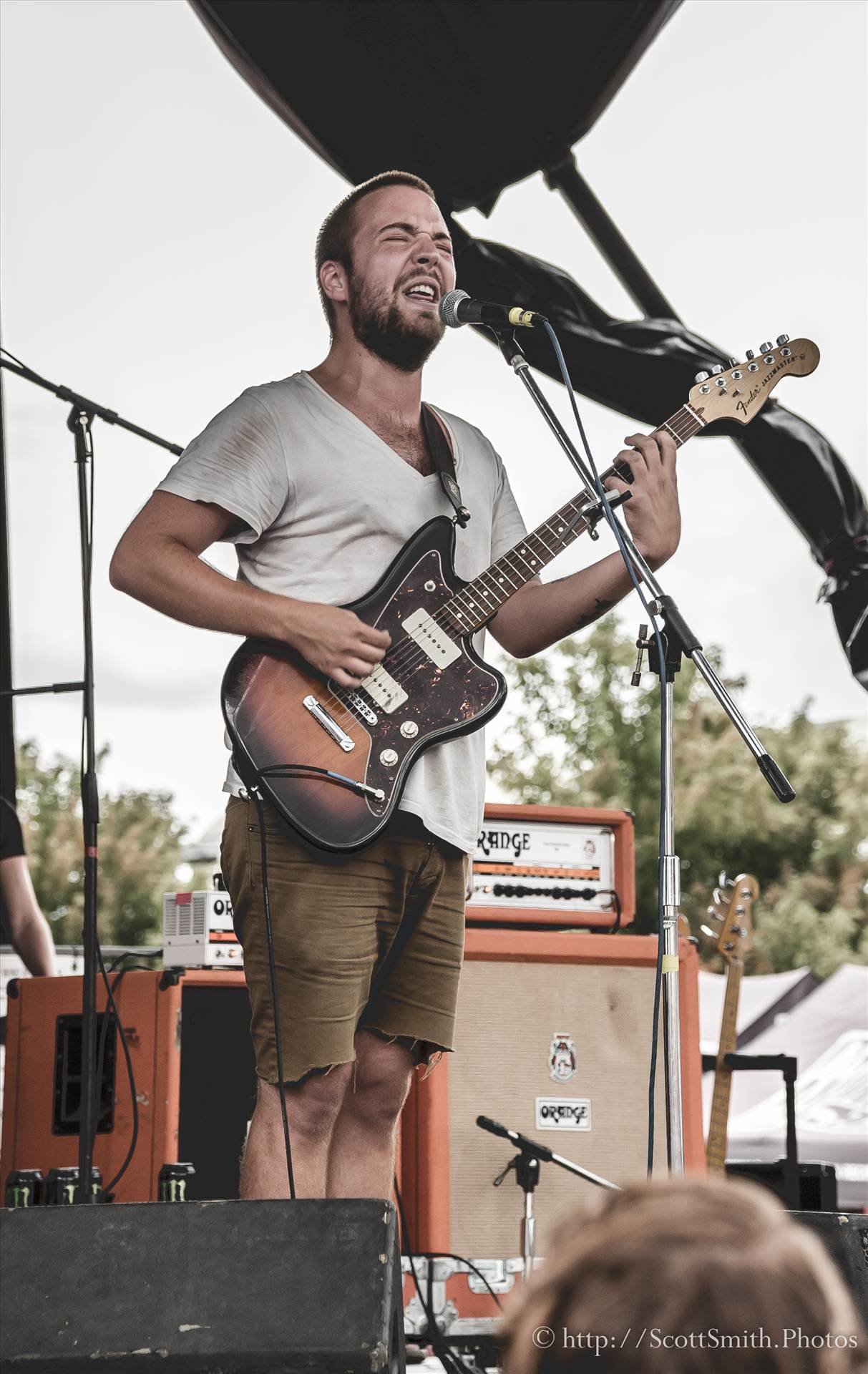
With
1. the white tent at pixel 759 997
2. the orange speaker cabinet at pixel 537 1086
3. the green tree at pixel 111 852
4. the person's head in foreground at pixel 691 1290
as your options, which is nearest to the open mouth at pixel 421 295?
the orange speaker cabinet at pixel 537 1086

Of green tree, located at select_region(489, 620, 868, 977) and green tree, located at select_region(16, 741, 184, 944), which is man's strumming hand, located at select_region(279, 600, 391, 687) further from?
green tree, located at select_region(16, 741, 184, 944)

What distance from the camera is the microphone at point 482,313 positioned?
221cm

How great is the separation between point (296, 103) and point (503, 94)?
670 mm

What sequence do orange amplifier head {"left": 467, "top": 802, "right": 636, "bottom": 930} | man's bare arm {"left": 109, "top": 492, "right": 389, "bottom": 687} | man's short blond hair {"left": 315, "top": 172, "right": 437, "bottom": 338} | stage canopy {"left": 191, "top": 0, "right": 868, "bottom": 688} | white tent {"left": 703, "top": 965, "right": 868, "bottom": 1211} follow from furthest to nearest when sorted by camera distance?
white tent {"left": 703, "top": 965, "right": 868, "bottom": 1211}, stage canopy {"left": 191, "top": 0, "right": 868, "bottom": 688}, orange amplifier head {"left": 467, "top": 802, "right": 636, "bottom": 930}, man's short blond hair {"left": 315, "top": 172, "right": 437, "bottom": 338}, man's bare arm {"left": 109, "top": 492, "right": 389, "bottom": 687}

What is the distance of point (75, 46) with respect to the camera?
180 inches

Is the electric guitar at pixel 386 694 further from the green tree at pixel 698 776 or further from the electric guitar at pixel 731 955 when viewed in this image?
the green tree at pixel 698 776

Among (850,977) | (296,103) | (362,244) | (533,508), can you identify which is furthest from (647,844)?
(362,244)

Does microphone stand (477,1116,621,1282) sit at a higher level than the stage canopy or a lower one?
lower

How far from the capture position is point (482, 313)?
2.23 meters

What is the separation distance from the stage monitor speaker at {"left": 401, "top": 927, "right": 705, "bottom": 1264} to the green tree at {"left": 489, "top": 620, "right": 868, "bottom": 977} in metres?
12.6

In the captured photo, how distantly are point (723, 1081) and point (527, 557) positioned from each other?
177 cm

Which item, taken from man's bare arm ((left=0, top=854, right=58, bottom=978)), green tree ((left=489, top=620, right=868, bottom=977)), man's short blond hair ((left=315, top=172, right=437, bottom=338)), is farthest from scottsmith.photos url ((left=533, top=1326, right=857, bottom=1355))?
green tree ((left=489, top=620, right=868, bottom=977))

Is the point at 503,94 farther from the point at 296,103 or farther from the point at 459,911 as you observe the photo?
the point at 459,911

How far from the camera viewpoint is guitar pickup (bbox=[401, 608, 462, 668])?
2250 mm
